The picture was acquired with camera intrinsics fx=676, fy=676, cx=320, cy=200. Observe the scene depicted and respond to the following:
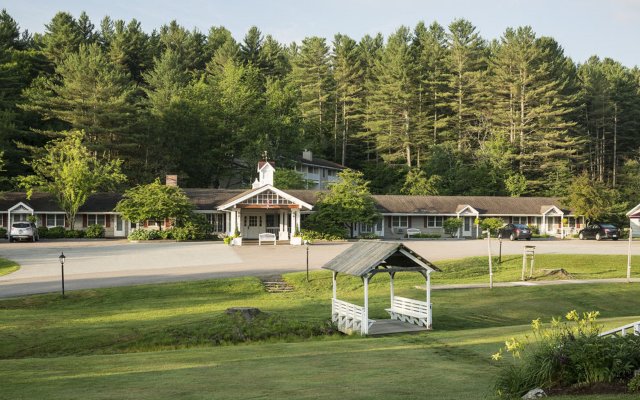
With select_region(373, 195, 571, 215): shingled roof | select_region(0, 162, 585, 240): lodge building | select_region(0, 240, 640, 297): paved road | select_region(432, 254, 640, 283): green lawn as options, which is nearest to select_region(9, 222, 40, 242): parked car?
select_region(0, 240, 640, 297): paved road

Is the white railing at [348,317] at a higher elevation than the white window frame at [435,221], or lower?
lower

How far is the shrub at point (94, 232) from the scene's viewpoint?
185 ft

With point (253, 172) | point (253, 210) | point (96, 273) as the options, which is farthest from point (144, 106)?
point (96, 273)

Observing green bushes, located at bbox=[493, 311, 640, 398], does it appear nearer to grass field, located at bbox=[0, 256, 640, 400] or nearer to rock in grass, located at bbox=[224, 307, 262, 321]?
grass field, located at bbox=[0, 256, 640, 400]

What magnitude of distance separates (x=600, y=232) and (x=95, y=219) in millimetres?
43937

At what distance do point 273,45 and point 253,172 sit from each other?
37809 mm

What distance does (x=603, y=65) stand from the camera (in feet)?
335

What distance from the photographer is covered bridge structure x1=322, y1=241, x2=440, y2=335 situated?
20609 millimetres

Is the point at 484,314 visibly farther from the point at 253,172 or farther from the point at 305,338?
the point at 253,172

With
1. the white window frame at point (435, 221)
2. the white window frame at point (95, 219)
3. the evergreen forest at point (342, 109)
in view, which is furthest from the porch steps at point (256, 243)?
the evergreen forest at point (342, 109)

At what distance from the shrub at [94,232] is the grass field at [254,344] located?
2927 cm

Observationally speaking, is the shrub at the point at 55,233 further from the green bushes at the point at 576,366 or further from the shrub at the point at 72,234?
the green bushes at the point at 576,366

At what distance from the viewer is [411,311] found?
2180 cm

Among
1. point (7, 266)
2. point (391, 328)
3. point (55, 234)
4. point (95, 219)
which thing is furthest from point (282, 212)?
point (391, 328)
